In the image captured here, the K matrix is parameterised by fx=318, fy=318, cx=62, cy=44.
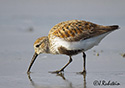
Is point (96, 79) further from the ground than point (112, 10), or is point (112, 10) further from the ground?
point (112, 10)

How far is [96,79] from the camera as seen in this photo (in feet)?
21.0

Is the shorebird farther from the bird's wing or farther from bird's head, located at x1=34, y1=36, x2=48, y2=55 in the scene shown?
bird's head, located at x1=34, y1=36, x2=48, y2=55

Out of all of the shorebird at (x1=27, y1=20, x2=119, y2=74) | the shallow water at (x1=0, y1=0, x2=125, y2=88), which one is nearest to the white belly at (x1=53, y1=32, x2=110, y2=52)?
the shorebird at (x1=27, y1=20, x2=119, y2=74)

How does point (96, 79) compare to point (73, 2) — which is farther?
point (73, 2)

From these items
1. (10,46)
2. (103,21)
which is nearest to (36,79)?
(10,46)

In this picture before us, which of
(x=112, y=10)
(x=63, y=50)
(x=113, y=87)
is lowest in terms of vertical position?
(x=113, y=87)

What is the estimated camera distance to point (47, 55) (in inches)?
353

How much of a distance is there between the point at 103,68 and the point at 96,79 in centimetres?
107

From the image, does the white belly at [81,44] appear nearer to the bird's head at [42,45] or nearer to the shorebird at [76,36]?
the shorebird at [76,36]

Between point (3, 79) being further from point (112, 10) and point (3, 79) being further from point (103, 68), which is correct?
point (112, 10)

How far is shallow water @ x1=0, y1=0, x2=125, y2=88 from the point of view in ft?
21.2

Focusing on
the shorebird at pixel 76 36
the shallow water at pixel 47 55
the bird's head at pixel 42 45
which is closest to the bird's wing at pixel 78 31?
the shorebird at pixel 76 36

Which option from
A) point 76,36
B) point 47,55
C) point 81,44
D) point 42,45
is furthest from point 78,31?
point 47,55

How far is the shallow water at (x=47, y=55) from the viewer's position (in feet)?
21.2
